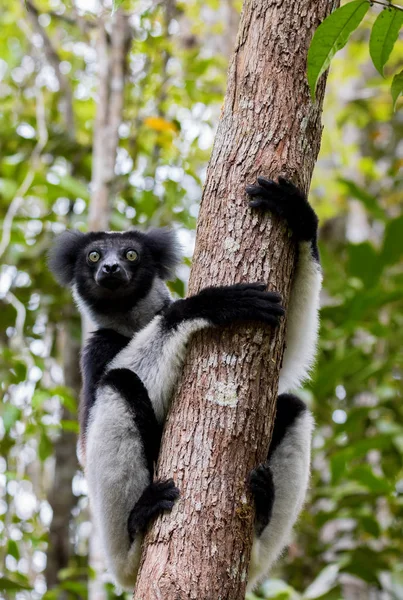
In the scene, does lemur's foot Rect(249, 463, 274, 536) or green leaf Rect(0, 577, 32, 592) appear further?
green leaf Rect(0, 577, 32, 592)

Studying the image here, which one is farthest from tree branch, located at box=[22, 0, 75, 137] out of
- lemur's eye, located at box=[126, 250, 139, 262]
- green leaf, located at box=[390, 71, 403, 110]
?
green leaf, located at box=[390, 71, 403, 110]

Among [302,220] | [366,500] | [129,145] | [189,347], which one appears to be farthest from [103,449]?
[129,145]

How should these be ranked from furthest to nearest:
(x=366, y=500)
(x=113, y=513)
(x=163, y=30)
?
(x=163, y=30) < (x=366, y=500) < (x=113, y=513)

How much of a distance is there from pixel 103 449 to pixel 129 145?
13.4ft

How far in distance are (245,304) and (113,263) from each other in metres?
1.71

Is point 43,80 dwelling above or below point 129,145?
above

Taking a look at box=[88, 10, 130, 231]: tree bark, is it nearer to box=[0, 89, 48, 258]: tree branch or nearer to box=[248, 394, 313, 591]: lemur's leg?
box=[0, 89, 48, 258]: tree branch

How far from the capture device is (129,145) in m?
6.51

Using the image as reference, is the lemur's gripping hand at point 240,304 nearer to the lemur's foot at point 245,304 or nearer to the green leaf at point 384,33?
the lemur's foot at point 245,304

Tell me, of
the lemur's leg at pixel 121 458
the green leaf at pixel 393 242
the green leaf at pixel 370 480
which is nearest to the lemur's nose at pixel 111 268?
the lemur's leg at pixel 121 458

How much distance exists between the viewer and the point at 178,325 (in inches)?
111

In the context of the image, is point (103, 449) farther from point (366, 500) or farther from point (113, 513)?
point (366, 500)

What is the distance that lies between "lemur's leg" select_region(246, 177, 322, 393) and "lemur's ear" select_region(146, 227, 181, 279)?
1129mm

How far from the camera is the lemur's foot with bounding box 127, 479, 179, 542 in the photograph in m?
2.22
